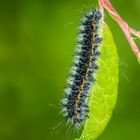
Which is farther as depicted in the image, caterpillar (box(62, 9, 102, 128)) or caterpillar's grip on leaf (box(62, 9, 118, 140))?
caterpillar (box(62, 9, 102, 128))

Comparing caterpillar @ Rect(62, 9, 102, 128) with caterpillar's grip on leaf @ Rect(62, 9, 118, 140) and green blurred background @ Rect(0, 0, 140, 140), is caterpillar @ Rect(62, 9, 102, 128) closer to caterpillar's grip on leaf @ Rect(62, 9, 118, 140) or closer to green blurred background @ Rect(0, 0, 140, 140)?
caterpillar's grip on leaf @ Rect(62, 9, 118, 140)

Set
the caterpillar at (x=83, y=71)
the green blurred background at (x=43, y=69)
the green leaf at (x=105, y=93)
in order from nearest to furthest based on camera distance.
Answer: the green leaf at (x=105, y=93) < the caterpillar at (x=83, y=71) < the green blurred background at (x=43, y=69)

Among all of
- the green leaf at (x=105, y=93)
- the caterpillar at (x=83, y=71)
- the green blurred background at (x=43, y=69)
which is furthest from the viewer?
the green blurred background at (x=43, y=69)

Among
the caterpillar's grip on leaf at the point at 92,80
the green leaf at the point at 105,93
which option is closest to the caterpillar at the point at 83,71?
the caterpillar's grip on leaf at the point at 92,80

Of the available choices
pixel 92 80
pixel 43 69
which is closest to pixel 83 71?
pixel 92 80

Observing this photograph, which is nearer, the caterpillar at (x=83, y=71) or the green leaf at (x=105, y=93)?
the green leaf at (x=105, y=93)

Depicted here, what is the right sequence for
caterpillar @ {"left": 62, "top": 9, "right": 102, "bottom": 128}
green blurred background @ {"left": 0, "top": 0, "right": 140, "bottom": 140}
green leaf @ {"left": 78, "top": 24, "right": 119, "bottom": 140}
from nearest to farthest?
green leaf @ {"left": 78, "top": 24, "right": 119, "bottom": 140}, caterpillar @ {"left": 62, "top": 9, "right": 102, "bottom": 128}, green blurred background @ {"left": 0, "top": 0, "right": 140, "bottom": 140}

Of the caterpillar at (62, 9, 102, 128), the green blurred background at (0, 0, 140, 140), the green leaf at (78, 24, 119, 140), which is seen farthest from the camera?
the green blurred background at (0, 0, 140, 140)

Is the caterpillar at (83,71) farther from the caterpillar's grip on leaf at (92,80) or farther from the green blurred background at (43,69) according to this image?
the green blurred background at (43,69)

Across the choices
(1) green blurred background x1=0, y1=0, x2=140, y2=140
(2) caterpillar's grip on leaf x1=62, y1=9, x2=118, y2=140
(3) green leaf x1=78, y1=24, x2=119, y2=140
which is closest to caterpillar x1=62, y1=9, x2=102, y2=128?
(2) caterpillar's grip on leaf x1=62, y1=9, x2=118, y2=140
